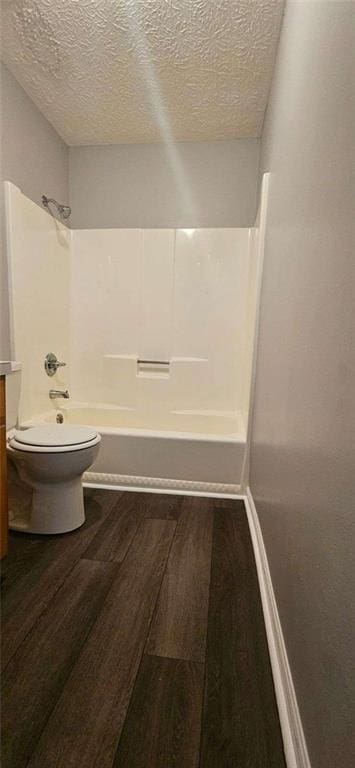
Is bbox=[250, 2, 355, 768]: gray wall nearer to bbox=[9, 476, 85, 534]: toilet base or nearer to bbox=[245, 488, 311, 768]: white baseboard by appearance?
bbox=[245, 488, 311, 768]: white baseboard

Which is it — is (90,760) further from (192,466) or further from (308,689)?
(192,466)

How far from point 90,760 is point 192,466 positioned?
1.37 metres

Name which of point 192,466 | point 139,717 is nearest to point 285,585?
point 139,717

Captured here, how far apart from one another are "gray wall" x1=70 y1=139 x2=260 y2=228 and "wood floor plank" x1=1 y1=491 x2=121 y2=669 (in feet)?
7.12

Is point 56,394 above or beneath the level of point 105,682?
above

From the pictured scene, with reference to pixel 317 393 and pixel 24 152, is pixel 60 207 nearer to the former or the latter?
pixel 24 152

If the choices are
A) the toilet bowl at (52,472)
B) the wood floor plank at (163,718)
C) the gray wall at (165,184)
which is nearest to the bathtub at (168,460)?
the toilet bowl at (52,472)

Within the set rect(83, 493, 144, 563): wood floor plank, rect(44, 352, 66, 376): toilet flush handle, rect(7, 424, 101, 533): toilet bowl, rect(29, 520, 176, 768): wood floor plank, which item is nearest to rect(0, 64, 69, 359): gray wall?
rect(44, 352, 66, 376): toilet flush handle

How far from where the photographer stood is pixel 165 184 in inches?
102

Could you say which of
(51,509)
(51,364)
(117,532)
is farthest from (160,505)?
(51,364)

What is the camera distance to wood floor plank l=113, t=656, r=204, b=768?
77 centimetres

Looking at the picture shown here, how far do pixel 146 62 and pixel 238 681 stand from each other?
8.75 ft

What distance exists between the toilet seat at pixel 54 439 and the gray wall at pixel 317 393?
86 cm

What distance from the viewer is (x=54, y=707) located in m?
0.87
